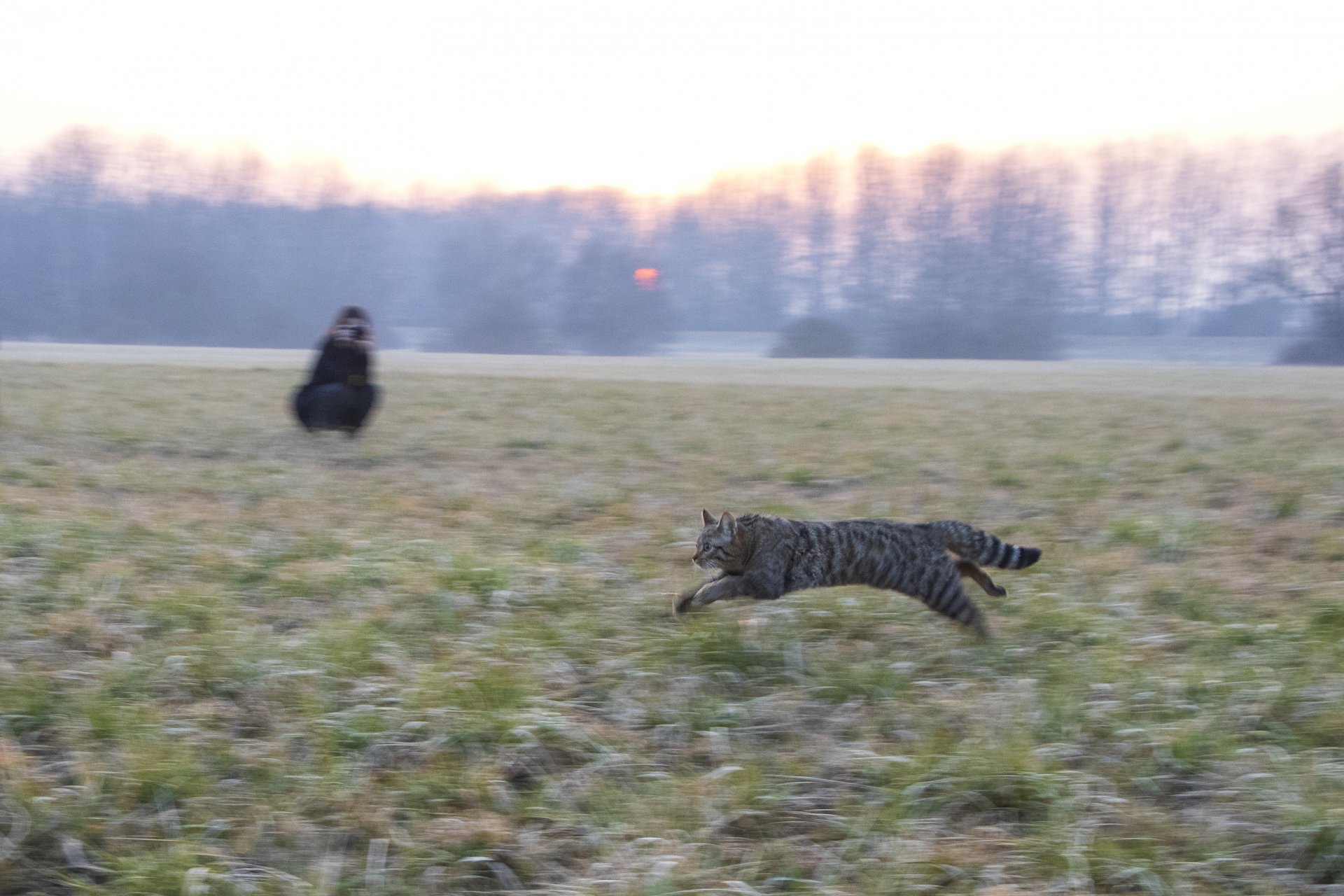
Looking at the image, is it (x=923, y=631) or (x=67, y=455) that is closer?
(x=923, y=631)

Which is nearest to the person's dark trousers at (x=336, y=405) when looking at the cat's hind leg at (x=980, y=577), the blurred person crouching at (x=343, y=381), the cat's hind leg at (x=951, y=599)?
the blurred person crouching at (x=343, y=381)

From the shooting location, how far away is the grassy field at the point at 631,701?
11.3ft

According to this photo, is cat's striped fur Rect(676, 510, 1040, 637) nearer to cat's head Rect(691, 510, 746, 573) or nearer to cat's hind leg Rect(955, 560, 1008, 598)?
cat's head Rect(691, 510, 746, 573)

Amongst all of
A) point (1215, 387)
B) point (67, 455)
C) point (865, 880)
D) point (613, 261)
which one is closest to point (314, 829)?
point (865, 880)

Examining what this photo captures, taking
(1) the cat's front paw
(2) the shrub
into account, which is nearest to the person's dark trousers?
(1) the cat's front paw

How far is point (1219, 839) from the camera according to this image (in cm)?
350

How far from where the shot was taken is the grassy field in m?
3.46

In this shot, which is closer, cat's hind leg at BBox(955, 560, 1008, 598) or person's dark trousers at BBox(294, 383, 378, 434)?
cat's hind leg at BBox(955, 560, 1008, 598)

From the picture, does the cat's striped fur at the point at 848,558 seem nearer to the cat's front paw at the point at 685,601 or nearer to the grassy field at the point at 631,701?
the cat's front paw at the point at 685,601

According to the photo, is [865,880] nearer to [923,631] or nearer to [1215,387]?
[923,631]

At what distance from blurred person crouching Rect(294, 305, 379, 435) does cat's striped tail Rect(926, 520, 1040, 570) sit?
8.39 meters

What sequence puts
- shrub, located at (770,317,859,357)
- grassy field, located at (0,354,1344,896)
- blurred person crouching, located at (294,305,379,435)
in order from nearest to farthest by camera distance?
grassy field, located at (0,354,1344,896) → blurred person crouching, located at (294,305,379,435) → shrub, located at (770,317,859,357)

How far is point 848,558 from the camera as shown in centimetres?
525

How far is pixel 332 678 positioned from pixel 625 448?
25.8 ft
